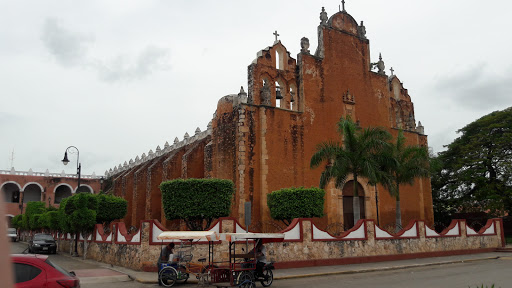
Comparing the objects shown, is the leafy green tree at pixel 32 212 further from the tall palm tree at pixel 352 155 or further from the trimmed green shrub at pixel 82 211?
the tall palm tree at pixel 352 155

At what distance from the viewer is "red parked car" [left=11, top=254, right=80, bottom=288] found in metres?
6.38

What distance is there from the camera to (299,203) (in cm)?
1773

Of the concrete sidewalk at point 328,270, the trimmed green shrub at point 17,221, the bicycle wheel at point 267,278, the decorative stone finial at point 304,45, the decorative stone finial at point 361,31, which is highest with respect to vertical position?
the decorative stone finial at point 361,31

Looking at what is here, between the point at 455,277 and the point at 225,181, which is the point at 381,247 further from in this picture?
the point at 225,181

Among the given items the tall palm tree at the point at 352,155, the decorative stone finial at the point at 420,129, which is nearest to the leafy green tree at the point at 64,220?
the tall palm tree at the point at 352,155

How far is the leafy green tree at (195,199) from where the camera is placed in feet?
54.3

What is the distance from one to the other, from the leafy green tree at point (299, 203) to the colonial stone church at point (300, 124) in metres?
2.30

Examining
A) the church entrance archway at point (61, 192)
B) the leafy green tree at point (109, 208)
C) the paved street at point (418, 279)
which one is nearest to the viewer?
the paved street at point (418, 279)

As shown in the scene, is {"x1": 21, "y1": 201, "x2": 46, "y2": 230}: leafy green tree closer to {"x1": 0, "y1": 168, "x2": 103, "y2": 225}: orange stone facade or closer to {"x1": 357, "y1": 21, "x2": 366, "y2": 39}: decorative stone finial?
{"x1": 0, "y1": 168, "x2": 103, "y2": 225}: orange stone facade

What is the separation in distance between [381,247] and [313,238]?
3.78 metres

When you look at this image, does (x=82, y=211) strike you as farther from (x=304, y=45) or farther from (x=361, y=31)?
(x=361, y=31)

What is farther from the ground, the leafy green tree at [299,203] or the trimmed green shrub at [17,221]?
the leafy green tree at [299,203]

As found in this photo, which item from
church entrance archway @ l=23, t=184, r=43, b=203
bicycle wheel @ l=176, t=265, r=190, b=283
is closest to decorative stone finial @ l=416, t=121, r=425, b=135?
bicycle wheel @ l=176, t=265, r=190, b=283

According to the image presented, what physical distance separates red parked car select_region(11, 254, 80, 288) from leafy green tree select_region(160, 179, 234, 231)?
9.92 metres
